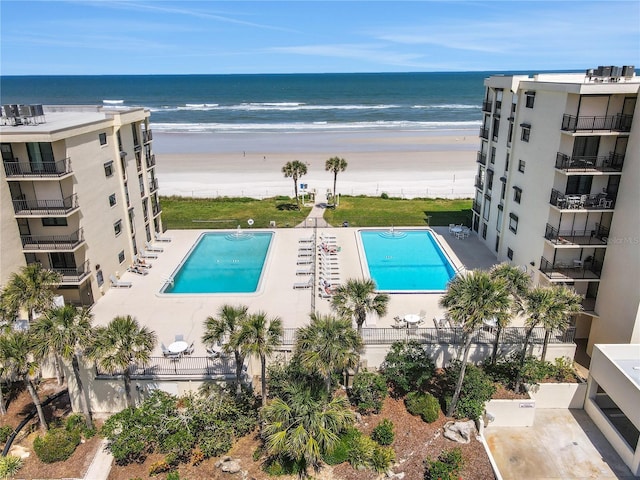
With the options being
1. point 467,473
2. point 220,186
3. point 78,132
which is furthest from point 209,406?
point 220,186

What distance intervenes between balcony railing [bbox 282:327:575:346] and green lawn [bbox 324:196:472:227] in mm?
Answer: 19269

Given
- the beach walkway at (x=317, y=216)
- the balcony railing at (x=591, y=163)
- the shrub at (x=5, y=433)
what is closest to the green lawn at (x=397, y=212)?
the beach walkway at (x=317, y=216)

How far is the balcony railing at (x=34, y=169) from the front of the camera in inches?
973

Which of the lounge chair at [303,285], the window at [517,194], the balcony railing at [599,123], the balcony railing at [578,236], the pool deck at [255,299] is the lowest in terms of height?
the pool deck at [255,299]

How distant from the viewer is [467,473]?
17422 mm

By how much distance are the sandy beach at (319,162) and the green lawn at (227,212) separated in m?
3.44

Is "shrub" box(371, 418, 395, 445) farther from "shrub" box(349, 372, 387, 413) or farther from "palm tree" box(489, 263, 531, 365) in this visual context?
"palm tree" box(489, 263, 531, 365)

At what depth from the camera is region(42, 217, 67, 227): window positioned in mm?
26641

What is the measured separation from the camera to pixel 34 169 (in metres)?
25.1

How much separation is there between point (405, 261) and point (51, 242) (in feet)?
78.5

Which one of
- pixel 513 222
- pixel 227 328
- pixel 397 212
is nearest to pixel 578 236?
pixel 513 222

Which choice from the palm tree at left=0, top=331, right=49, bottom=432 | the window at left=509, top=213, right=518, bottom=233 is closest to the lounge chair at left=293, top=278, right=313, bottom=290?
the window at left=509, top=213, right=518, bottom=233

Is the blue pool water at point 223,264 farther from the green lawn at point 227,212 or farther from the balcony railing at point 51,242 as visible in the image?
the balcony railing at point 51,242

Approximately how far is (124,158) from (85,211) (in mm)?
6160
